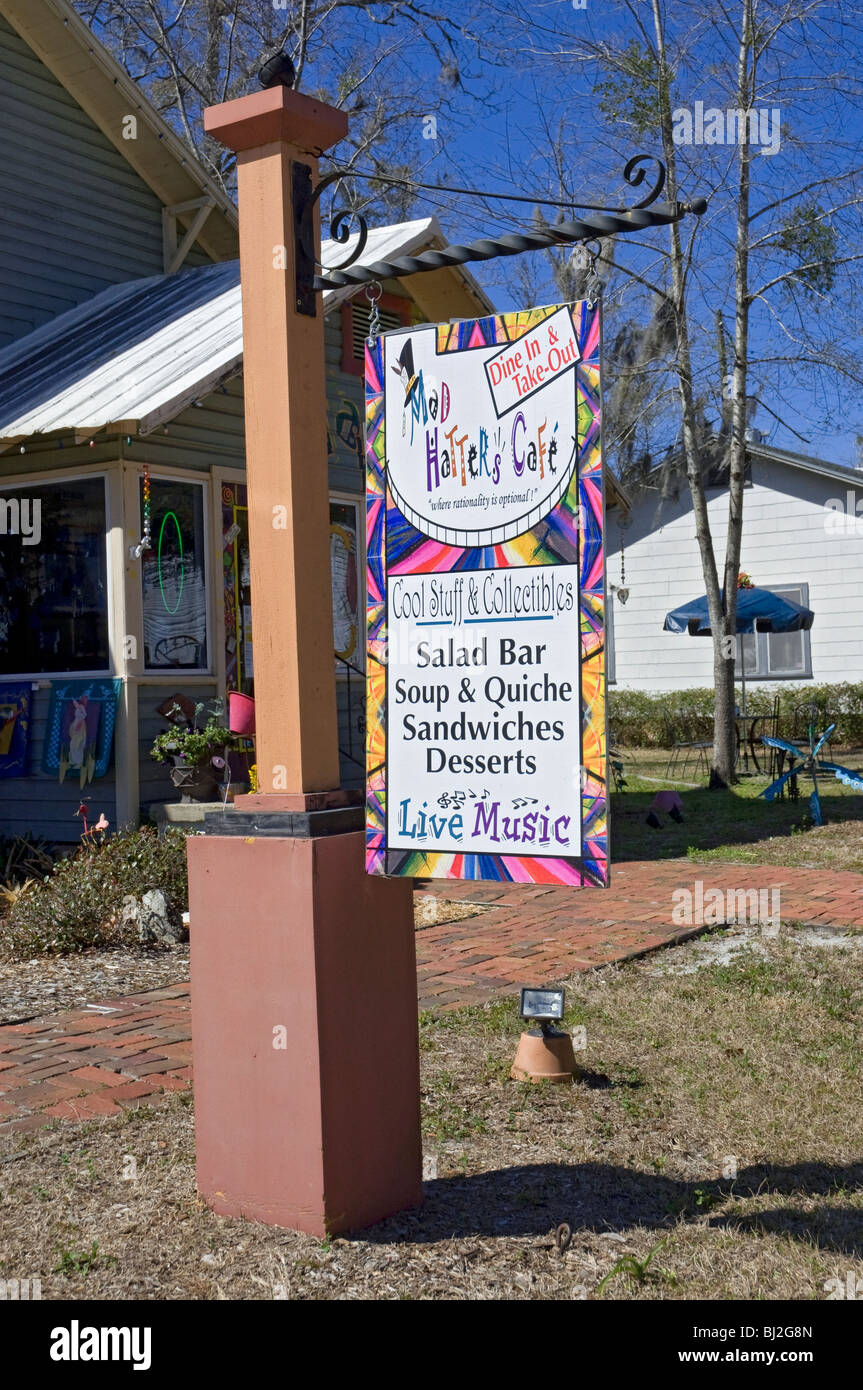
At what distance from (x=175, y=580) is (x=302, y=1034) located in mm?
6917

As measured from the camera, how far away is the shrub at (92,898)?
25.2 ft

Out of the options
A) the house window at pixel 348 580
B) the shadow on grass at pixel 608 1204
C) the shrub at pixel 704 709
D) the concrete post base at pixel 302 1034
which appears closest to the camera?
the concrete post base at pixel 302 1034

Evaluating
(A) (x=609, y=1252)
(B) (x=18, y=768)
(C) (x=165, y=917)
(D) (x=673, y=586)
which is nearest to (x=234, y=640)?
(B) (x=18, y=768)

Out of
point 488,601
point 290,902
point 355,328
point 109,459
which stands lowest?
point 290,902

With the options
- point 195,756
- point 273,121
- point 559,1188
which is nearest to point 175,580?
point 195,756

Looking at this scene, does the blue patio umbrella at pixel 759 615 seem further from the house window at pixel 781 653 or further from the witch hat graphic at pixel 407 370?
the witch hat graphic at pixel 407 370

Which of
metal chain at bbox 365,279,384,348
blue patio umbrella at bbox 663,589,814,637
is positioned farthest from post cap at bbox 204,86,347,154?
blue patio umbrella at bbox 663,589,814,637

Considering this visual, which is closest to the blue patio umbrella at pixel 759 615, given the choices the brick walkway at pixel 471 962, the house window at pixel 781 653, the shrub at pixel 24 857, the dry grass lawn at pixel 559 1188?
the house window at pixel 781 653

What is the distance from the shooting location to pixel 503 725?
12.1 feet

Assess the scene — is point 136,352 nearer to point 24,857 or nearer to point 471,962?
point 24,857

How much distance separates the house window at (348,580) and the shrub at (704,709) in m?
10.3

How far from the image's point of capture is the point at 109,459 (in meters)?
9.67
